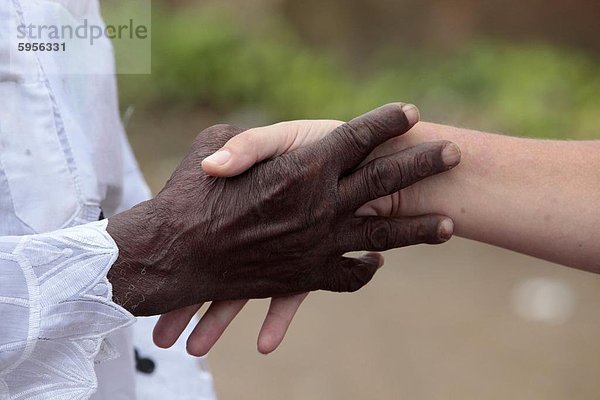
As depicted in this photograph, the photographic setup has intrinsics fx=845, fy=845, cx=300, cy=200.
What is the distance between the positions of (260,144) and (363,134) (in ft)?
0.58

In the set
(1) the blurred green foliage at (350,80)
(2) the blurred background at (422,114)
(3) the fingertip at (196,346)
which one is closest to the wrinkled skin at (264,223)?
(3) the fingertip at (196,346)

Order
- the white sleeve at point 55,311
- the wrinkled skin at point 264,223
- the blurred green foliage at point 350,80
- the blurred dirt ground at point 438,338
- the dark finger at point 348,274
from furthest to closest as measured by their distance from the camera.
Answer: the blurred green foliage at point 350,80
the blurred dirt ground at point 438,338
the dark finger at point 348,274
the wrinkled skin at point 264,223
the white sleeve at point 55,311

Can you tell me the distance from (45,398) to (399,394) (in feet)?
8.04

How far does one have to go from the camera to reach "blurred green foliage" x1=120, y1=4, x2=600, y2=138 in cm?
546

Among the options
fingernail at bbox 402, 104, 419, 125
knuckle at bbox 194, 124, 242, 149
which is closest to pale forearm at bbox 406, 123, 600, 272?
fingernail at bbox 402, 104, 419, 125

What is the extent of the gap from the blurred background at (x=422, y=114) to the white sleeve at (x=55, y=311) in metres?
2.36

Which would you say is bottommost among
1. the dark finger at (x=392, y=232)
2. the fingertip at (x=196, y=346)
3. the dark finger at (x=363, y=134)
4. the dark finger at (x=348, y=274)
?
the fingertip at (x=196, y=346)

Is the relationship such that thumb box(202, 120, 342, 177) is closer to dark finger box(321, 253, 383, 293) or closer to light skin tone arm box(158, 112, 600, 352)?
light skin tone arm box(158, 112, 600, 352)

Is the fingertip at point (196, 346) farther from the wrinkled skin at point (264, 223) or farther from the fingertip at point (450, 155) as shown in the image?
the fingertip at point (450, 155)

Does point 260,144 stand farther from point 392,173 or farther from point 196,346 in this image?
point 196,346

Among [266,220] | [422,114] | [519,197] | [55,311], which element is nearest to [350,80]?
[422,114]

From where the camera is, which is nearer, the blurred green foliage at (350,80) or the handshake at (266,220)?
the handshake at (266,220)

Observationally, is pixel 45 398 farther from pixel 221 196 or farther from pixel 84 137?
pixel 84 137

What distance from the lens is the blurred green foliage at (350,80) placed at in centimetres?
546
